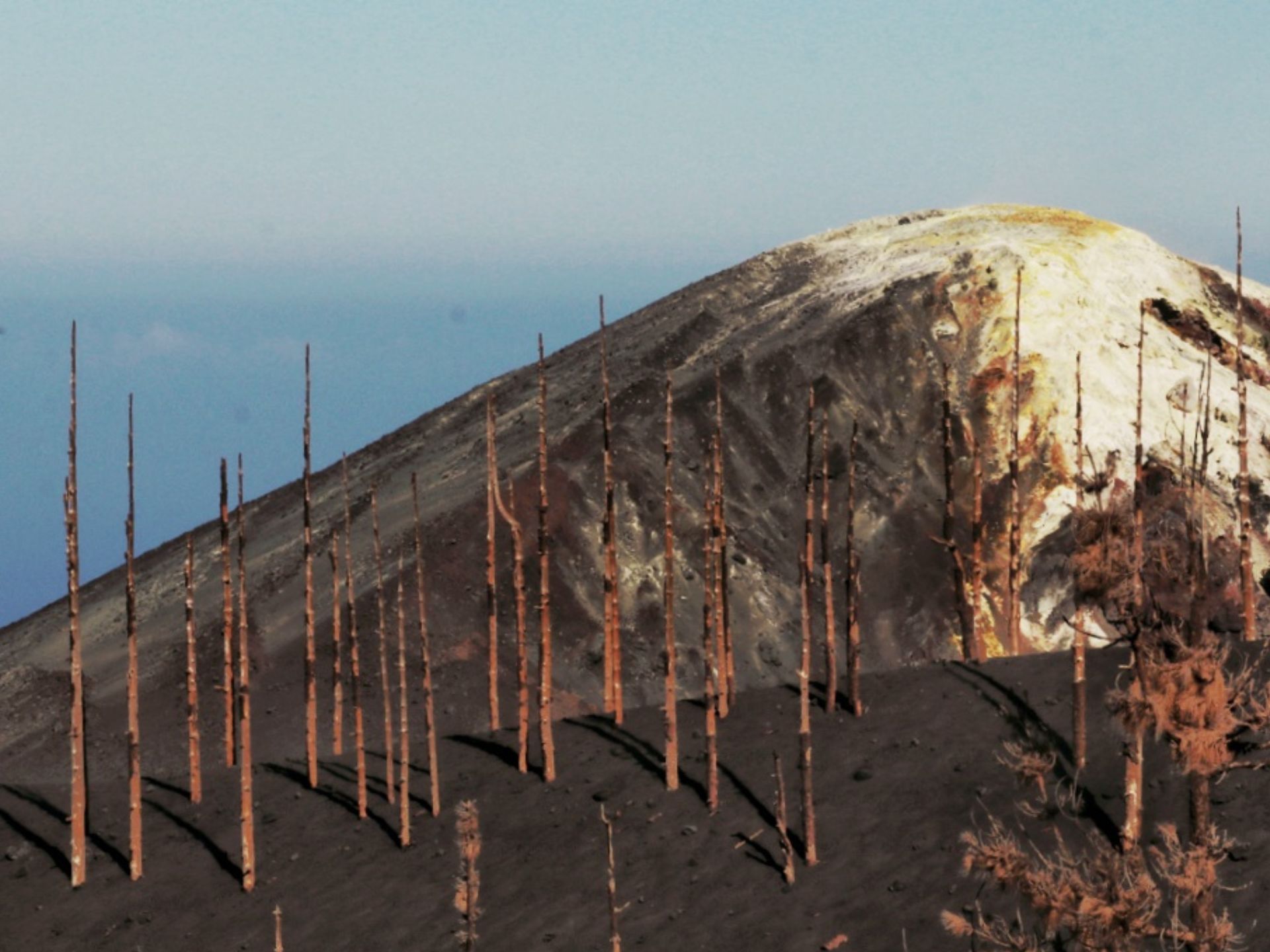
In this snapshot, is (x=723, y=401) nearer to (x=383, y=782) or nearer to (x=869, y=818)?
(x=383, y=782)

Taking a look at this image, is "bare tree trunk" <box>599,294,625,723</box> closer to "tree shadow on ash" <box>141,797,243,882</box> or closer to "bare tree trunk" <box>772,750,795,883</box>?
"bare tree trunk" <box>772,750,795,883</box>

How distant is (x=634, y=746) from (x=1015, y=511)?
1473 centimetres

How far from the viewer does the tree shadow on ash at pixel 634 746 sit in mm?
48725

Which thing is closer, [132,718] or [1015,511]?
[132,718]

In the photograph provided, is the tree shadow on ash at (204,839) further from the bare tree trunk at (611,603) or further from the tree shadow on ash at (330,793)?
the bare tree trunk at (611,603)

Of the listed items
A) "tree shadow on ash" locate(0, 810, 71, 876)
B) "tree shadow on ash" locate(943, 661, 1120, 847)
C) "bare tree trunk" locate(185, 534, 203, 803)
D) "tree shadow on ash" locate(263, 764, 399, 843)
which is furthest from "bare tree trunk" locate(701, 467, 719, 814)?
"tree shadow on ash" locate(0, 810, 71, 876)

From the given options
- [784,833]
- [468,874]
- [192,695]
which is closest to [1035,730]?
[784,833]

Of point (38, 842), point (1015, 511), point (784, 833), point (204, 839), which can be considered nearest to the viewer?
point (784, 833)

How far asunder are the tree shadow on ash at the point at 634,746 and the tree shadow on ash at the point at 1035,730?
7541mm

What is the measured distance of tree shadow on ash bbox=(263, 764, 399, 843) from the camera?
49.8 m

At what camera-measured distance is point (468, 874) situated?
43.7 m

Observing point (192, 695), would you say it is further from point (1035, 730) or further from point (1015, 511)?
point (1015, 511)

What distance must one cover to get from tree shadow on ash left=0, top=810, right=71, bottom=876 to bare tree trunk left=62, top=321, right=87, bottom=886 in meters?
0.56

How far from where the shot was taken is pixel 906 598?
81312 millimetres
